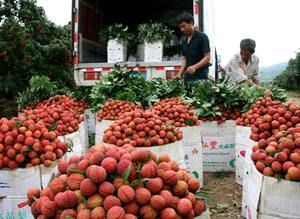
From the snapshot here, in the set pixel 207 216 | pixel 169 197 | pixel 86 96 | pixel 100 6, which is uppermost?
pixel 100 6

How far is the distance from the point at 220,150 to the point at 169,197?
3.29 meters

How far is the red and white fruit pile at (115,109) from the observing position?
5.23 meters

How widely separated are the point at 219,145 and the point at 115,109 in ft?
5.00

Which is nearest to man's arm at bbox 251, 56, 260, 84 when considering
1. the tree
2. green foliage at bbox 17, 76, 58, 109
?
green foliage at bbox 17, 76, 58, 109

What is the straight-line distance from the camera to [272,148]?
297 centimetres

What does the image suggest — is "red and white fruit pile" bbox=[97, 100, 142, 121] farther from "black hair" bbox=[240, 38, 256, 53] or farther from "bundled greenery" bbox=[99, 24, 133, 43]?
"bundled greenery" bbox=[99, 24, 133, 43]

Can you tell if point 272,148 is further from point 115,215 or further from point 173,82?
point 173,82

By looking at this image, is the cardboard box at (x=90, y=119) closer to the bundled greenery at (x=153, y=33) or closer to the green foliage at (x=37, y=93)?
the green foliage at (x=37, y=93)

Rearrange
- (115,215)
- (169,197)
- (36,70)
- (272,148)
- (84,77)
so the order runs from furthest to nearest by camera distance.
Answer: (36,70), (84,77), (272,148), (169,197), (115,215)

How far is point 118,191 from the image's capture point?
1.88m

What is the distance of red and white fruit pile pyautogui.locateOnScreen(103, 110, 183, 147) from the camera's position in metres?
3.62

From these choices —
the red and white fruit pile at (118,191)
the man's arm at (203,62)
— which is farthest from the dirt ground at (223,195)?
the red and white fruit pile at (118,191)

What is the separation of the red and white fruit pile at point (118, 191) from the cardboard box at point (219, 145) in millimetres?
3010

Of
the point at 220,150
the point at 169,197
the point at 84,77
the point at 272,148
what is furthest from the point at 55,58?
the point at 169,197
